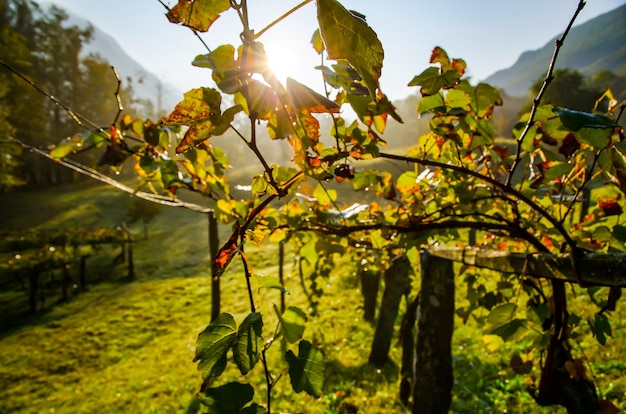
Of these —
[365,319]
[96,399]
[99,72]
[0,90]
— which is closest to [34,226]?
[0,90]

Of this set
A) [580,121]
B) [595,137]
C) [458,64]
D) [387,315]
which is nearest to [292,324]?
[580,121]

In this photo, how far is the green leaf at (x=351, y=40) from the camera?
0.28m

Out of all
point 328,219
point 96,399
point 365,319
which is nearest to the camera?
point 328,219

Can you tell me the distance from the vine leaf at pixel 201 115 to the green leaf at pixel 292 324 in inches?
10.3

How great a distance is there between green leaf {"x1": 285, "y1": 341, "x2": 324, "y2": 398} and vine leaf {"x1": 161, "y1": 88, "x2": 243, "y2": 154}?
0.32m

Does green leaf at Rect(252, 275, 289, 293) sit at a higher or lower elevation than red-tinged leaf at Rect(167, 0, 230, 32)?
lower

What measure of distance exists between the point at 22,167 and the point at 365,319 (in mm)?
39487

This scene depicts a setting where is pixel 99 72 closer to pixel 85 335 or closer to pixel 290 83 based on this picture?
pixel 85 335

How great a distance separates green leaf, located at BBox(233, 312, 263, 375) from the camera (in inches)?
16.1

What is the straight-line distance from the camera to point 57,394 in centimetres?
535

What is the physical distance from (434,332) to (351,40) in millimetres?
2223

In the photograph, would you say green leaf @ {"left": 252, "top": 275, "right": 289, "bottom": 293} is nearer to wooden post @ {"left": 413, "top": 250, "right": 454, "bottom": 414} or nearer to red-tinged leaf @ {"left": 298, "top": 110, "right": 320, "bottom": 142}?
red-tinged leaf @ {"left": 298, "top": 110, "right": 320, "bottom": 142}

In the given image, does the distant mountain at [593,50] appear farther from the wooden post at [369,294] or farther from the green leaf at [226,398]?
the green leaf at [226,398]

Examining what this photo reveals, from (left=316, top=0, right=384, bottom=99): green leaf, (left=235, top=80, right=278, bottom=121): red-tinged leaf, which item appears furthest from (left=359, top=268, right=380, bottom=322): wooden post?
(left=316, top=0, right=384, bottom=99): green leaf
